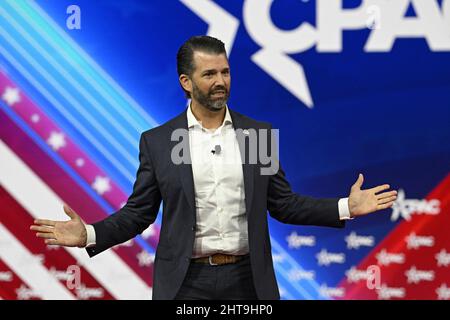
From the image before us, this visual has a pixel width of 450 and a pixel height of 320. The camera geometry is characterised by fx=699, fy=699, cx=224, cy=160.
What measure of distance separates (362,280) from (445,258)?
51cm

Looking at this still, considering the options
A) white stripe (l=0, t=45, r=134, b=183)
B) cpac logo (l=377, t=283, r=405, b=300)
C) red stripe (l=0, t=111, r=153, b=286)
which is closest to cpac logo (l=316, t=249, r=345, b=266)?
cpac logo (l=377, t=283, r=405, b=300)

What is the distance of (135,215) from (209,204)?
323mm

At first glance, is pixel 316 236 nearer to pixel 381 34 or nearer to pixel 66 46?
pixel 381 34

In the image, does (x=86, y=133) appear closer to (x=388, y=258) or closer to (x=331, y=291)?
(x=331, y=291)

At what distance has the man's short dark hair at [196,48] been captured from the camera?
2844mm

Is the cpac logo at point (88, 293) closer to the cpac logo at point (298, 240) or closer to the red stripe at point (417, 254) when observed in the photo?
the cpac logo at point (298, 240)

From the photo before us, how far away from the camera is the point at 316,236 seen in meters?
4.31

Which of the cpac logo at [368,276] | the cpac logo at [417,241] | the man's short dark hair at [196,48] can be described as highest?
the man's short dark hair at [196,48]

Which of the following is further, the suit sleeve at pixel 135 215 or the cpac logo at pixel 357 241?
the cpac logo at pixel 357 241

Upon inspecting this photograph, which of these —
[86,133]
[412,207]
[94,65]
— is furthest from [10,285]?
[412,207]

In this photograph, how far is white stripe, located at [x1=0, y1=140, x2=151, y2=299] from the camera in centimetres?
452

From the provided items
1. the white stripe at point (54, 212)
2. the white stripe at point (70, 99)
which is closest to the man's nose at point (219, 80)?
the white stripe at point (70, 99)

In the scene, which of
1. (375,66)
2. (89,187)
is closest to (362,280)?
(375,66)

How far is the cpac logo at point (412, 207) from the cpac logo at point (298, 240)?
1.74ft
